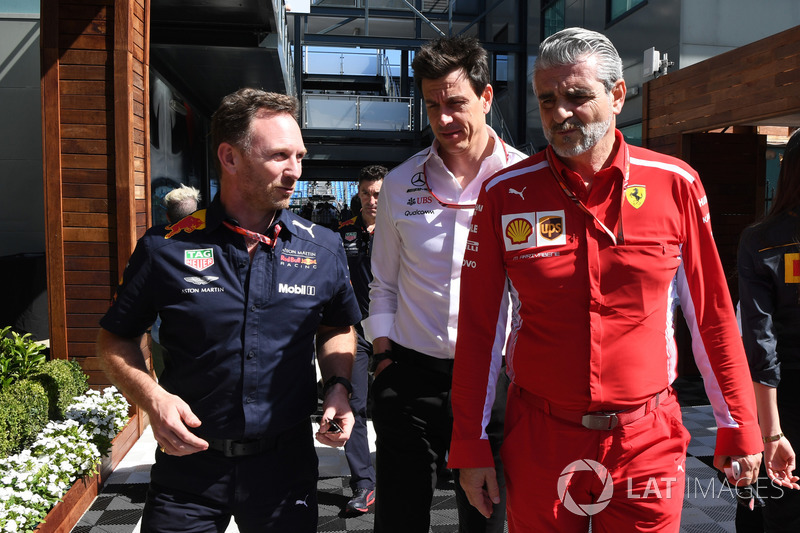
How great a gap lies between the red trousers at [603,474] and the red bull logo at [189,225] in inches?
47.2

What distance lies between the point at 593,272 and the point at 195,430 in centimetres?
130

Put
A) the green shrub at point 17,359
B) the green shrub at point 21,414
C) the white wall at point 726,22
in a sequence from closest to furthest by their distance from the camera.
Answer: the green shrub at point 21,414
the green shrub at point 17,359
the white wall at point 726,22

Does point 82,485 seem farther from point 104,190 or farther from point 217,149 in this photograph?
point 217,149

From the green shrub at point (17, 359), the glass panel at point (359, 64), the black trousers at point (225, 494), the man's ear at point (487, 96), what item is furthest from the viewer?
the glass panel at point (359, 64)

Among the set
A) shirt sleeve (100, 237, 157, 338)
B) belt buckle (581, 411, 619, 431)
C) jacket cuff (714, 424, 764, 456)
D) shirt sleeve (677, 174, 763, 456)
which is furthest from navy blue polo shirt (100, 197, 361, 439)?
jacket cuff (714, 424, 764, 456)

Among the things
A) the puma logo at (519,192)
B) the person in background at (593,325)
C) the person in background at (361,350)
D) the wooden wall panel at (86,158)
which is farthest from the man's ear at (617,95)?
the wooden wall panel at (86,158)

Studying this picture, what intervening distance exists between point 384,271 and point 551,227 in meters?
0.92

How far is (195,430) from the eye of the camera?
2.16 m

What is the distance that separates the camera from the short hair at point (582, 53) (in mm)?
1953

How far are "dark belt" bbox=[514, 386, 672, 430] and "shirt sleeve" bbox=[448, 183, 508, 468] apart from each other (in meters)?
0.20

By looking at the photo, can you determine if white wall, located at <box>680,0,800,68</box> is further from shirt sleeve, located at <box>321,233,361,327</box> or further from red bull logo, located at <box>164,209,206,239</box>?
red bull logo, located at <box>164,209,206,239</box>

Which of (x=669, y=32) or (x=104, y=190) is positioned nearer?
(x=104, y=190)

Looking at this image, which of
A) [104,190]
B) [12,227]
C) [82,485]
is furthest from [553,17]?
[82,485]

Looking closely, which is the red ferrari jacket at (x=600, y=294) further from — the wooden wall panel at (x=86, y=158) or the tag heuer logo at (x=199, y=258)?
the wooden wall panel at (x=86, y=158)
